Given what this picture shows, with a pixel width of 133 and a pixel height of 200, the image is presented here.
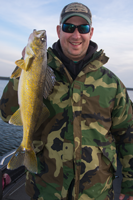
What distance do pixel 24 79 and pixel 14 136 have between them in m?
15.6

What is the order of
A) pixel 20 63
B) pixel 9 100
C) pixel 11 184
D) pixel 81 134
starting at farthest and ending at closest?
pixel 11 184 → pixel 9 100 → pixel 81 134 → pixel 20 63

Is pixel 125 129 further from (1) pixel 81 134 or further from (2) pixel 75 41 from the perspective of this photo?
(2) pixel 75 41

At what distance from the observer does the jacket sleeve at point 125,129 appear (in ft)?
8.00

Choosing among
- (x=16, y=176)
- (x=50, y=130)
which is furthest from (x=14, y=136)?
(x=50, y=130)

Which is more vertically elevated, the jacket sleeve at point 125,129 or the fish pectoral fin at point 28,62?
the fish pectoral fin at point 28,62

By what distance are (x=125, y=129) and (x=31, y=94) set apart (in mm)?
1622

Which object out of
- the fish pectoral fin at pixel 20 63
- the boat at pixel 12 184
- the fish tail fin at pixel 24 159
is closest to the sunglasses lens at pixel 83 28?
the fish pectoral fin at pixel 20 63

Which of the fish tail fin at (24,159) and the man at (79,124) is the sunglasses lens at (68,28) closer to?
the man at (79,124)

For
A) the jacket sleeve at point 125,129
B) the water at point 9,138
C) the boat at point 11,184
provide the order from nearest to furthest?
1. the jacket sleeve at point 125,129
2. the boat at point 11,184
3. the water at point 9,138

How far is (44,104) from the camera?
225cm

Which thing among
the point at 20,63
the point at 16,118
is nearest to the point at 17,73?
the point at 20,63

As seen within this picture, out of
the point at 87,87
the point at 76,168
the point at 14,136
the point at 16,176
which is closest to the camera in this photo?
the point at 76,168

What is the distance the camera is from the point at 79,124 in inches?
86.9

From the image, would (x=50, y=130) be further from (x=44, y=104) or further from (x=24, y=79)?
(x=24, y=79)
